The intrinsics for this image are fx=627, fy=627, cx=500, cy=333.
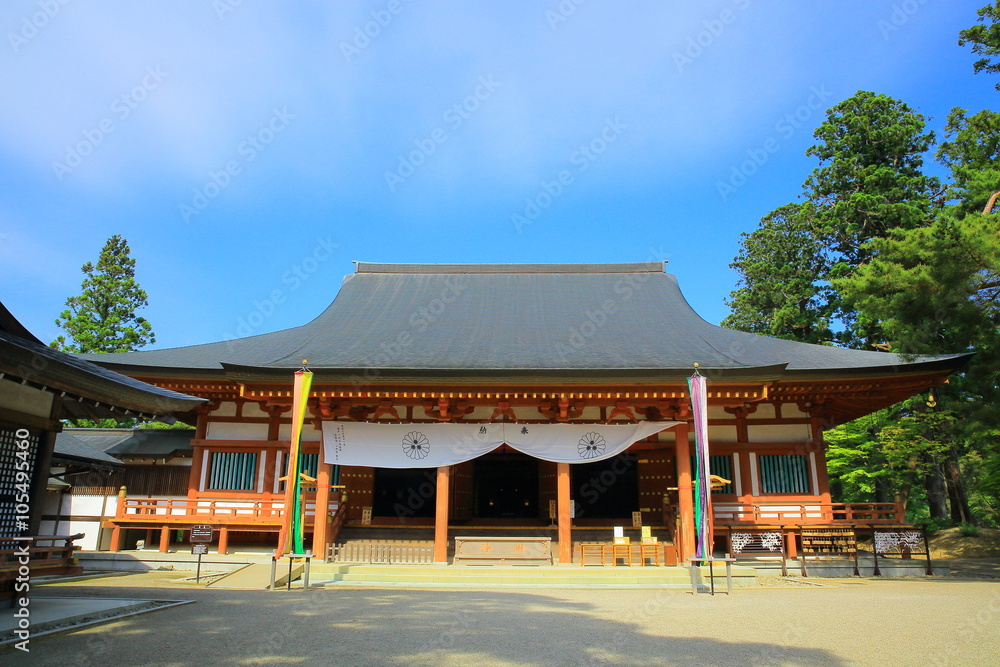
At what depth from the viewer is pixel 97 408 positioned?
8.43 m

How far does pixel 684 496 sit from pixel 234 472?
1020 centimetres

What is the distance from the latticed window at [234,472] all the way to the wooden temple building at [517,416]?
1.4 inches

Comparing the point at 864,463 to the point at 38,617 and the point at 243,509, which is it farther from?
the point at 38,617

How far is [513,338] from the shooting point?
15.8 metres

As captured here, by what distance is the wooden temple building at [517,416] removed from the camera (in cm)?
1275

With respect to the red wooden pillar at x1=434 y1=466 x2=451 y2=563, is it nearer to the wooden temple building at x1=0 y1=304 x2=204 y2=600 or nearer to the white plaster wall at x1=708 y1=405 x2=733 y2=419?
the wooden temple building at x1=0 y1=304 x2=204 y2=600

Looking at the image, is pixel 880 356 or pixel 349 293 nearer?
pixel 880 356

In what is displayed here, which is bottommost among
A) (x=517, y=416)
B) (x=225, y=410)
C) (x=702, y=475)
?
(x=702, y=475)

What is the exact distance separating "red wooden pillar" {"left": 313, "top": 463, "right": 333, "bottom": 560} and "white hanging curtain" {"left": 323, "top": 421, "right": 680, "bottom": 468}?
320mm

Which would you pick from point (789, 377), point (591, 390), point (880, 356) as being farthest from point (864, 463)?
point (591, 390)

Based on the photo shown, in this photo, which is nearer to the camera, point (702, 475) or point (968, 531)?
point (702, 475)

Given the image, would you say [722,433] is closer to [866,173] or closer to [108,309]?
[866,173]

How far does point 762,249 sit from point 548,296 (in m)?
18.6

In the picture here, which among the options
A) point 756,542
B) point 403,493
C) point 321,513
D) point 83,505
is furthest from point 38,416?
point 756,542
